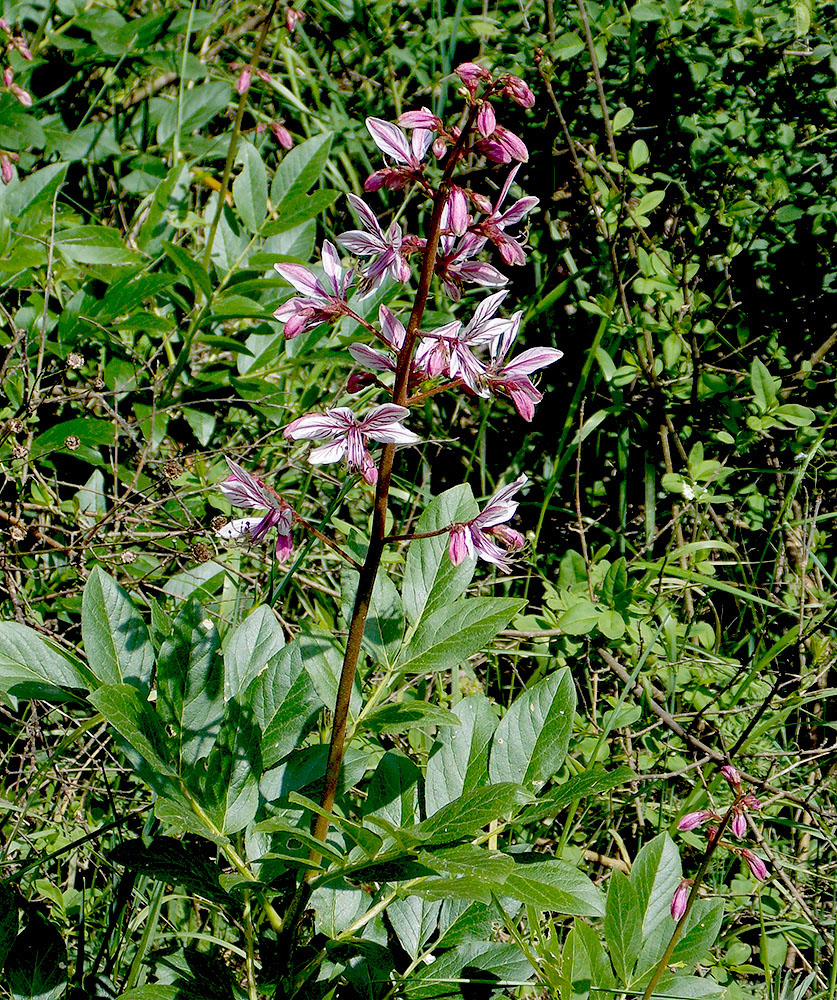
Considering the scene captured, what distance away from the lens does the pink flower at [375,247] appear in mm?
1220

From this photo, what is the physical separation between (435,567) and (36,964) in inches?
33.3

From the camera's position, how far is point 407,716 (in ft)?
4.31

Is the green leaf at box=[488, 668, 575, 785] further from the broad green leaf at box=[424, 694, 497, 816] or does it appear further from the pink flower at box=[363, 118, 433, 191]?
the pink flower at box=[363, 118, 433, 191]

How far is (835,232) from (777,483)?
0.69 m

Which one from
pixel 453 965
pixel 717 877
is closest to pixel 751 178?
pixel 717 877

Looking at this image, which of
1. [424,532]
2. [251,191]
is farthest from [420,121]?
[251,191]

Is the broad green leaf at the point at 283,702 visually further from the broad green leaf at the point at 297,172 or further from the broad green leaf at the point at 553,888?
the broad green leaf at the point at 297,172

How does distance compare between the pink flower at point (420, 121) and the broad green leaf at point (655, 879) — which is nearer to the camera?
the pink flower at point (420, 121)

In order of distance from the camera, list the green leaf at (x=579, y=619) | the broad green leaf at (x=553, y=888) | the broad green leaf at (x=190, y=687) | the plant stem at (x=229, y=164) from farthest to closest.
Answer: the plant stem at (x=229, y=164)
the green leaf at (x=579, y=619)
the broad green leaf at (x=190, y=687)
the broad green leaf at (x=553, y=888)

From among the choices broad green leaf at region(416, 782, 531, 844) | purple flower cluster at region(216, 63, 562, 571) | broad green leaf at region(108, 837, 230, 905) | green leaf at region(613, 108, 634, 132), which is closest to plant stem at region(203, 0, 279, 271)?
green leaf at region(613, 108, 634, 132)

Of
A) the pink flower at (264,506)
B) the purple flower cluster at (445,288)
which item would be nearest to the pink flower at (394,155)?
the purple flower cluster at (445,288)

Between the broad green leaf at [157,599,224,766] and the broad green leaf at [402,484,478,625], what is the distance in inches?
12.4

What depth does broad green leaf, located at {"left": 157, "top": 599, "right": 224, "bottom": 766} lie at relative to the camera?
1.36 m

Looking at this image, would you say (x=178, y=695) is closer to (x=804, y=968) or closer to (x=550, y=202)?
(x=804, y=968)
